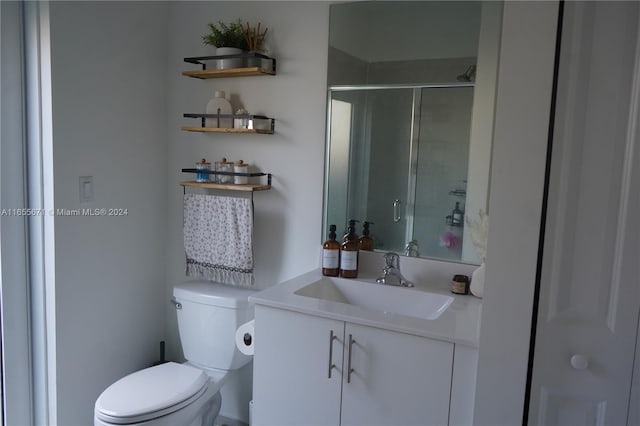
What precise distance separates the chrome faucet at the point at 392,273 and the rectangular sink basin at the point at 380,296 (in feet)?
0.12

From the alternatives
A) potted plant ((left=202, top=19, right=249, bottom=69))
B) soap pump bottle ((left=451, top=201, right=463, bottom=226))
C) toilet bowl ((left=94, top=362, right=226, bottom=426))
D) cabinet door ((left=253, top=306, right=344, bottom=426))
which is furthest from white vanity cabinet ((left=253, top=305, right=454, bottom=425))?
potted plant ((left=202, top=19, right=249, bottom=69))

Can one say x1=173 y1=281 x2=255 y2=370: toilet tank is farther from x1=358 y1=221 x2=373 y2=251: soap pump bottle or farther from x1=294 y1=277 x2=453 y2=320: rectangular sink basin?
x1=358 y1=221 x2=373 y2=251: soap pump bottle

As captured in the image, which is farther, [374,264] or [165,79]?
[165,79]

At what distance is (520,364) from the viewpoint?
1.30m

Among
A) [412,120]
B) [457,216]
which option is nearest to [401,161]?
[412,120]


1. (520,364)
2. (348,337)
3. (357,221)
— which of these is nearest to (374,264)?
(357,221)

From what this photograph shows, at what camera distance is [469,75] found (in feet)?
5.99

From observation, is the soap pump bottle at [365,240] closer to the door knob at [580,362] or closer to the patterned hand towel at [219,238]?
the patterned hand towel at [219,238]

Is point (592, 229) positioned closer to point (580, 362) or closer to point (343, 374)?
point (580, 362)

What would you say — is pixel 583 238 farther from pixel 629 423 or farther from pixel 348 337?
pixel 348 337

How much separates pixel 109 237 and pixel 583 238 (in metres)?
1.88

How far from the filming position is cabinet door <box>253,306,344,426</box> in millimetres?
1595

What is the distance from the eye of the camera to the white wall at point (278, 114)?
2125 mm

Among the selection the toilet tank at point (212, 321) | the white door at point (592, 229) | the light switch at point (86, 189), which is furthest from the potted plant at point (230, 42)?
the white door at point (592, 229)
